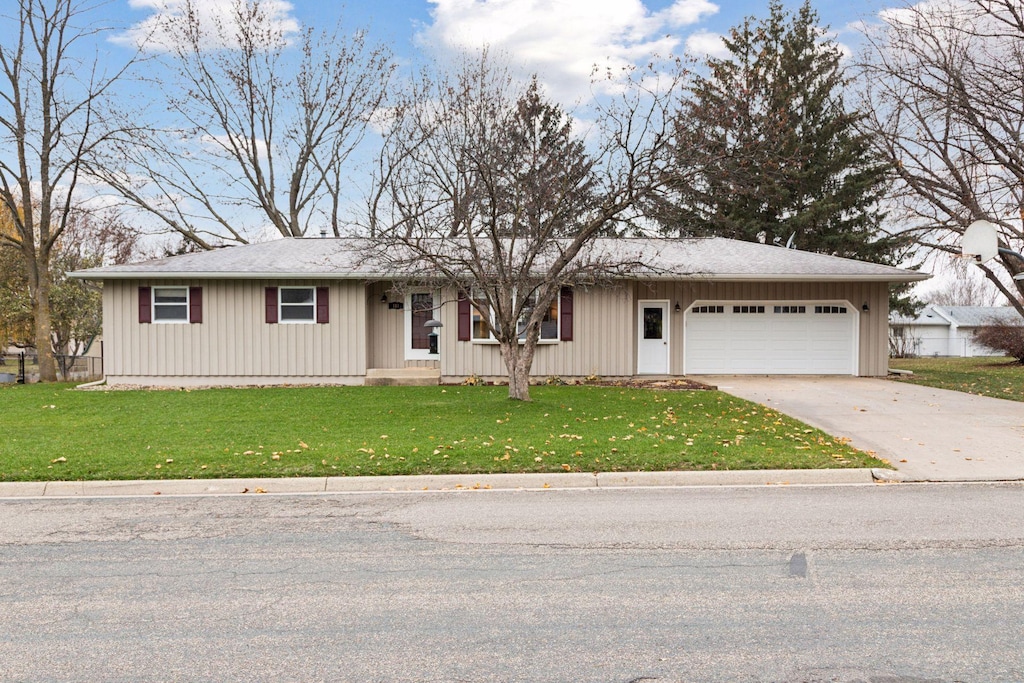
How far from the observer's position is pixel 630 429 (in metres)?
9.85

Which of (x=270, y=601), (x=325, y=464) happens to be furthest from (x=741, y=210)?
(x=270, y=601)

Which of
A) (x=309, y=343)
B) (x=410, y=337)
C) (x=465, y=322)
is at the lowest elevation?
(x=309, y=343)

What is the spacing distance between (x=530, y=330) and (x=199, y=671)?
1011 cm

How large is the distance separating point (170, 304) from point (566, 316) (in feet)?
31.7

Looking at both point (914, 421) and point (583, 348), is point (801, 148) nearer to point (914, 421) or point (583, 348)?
point (583, 348)

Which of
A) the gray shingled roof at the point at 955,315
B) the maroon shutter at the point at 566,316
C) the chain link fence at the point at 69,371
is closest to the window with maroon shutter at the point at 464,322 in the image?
the maroon shutter at the point at 566,316

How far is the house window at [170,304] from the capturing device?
17578 millimetres

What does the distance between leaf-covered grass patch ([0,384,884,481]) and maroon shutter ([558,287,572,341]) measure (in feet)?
12.4

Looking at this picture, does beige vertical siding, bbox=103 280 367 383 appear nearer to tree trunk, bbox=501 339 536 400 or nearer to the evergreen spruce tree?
tree trunk, bbox=501 339 536 400

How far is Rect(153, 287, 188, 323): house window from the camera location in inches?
692

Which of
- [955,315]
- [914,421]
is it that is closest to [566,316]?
[914,421]

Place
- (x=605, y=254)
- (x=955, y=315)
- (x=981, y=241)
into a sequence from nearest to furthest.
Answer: (x=981, y=241) → (x=605, y=254) → (x=955, y=315)

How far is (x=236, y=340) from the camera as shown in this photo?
17.6 metres

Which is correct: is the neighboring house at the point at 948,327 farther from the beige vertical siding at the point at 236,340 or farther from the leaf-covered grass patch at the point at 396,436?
the leaf-covered grass patch at the point at 396,436
